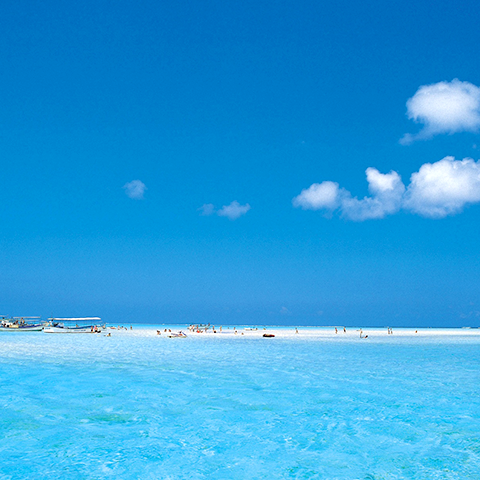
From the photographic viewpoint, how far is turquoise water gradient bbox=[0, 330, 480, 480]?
11.0m

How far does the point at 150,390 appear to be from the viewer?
2086 centimetres

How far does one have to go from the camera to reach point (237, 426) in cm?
1475

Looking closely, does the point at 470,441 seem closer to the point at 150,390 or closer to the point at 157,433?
the point at 157,433

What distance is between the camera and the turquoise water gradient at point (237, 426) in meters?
11.0

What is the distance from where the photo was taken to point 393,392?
2123 cm

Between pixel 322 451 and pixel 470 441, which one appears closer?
pixel 322 451

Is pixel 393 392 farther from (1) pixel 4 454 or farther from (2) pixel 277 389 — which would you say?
(1) pixel 4 454

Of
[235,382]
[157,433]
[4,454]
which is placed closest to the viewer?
[4,454]

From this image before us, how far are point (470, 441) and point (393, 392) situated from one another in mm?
8128

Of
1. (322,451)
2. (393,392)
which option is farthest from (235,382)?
(322,451)

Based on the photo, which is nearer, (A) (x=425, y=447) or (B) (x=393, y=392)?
(A) (x=425, y=447)

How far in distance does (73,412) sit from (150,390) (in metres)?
5.01

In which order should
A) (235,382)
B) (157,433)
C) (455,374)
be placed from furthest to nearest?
(455,374) → (235,382) → (157,433)

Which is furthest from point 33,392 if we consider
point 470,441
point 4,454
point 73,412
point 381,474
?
point 470,441
